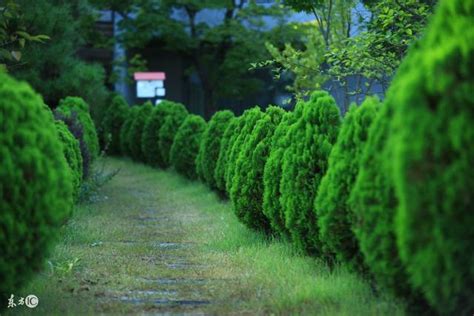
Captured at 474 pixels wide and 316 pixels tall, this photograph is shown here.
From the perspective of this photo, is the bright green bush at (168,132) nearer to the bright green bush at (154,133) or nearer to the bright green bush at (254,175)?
the bright green bush at (154,133)

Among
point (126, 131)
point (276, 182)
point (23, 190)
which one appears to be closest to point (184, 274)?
point (276, 182)

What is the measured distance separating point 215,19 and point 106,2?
5348mm

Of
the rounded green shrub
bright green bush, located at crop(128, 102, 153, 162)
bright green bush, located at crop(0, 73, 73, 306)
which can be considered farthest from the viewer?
bright green bush, located at crop(128, 102, 153, 162)

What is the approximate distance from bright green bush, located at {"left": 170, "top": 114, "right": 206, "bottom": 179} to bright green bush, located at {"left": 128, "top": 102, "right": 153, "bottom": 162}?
4.87 metres

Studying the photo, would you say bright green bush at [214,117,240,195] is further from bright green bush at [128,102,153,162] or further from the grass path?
bright green bush at [128,102,153,162]

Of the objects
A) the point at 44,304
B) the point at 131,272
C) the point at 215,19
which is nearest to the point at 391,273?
the point at 44,304

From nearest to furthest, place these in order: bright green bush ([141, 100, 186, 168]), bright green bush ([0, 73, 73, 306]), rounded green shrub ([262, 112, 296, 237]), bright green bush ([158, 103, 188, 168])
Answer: bright green bush ([0, 73, 73, 306]), rounded green shrub ([262, 112, 296, 237]), bright green bush ([158, 103, 188, 168]), bright green bush ([141, 100, 186, 168])

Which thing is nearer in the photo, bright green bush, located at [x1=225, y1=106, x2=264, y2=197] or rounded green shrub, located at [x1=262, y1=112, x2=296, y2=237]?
rounded green shrub, located at [x1=262, y1=112, x2=296, y2=237]

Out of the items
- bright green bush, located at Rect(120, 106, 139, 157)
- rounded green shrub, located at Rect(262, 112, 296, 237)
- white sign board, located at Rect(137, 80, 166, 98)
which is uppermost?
white sign board, located at Rect(137, 80, 166, 98)

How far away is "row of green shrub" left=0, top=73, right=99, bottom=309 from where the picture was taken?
468 centimetres

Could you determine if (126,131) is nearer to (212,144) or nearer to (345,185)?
(212,144)

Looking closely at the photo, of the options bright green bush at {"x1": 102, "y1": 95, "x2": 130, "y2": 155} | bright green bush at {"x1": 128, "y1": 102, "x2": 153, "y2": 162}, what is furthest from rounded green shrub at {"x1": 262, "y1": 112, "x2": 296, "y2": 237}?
bright green bush at {"x1": 102, "y1": 95, "x2": 130, "y2": 155}

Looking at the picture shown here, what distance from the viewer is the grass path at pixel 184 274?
5348mm

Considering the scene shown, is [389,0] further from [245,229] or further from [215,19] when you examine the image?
[215,19]
